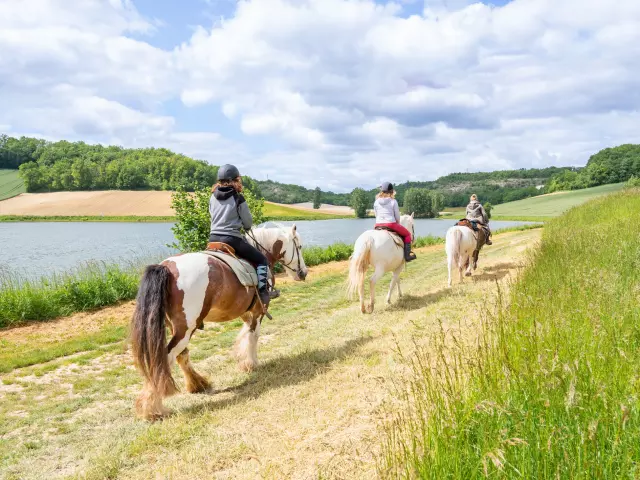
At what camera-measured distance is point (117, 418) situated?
4.75m

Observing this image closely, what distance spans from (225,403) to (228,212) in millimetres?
2501

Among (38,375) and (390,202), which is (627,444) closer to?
(390,202)

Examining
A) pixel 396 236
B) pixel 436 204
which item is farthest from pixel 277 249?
pixel 436 204

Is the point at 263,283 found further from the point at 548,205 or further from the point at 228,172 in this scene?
the point at 548,205

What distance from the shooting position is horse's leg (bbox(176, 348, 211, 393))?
5.04m

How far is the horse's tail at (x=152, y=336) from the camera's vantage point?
14.1 ft

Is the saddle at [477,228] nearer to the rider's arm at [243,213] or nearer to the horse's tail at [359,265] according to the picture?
the horse's tail at [359,265]

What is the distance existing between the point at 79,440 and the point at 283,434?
2.48m

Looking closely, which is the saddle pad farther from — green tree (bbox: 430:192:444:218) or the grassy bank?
green tree (bbox: 430:192:444:218)

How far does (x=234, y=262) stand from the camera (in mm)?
5262

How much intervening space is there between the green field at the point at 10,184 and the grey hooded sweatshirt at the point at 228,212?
86.0 m

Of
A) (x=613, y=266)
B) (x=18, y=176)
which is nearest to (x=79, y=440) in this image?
(x=613, y=266)

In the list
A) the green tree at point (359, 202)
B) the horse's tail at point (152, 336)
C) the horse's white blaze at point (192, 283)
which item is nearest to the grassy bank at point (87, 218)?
the green tree at point (359, 202)

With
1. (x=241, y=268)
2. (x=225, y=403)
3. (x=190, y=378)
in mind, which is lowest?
(x=225, y=403)
